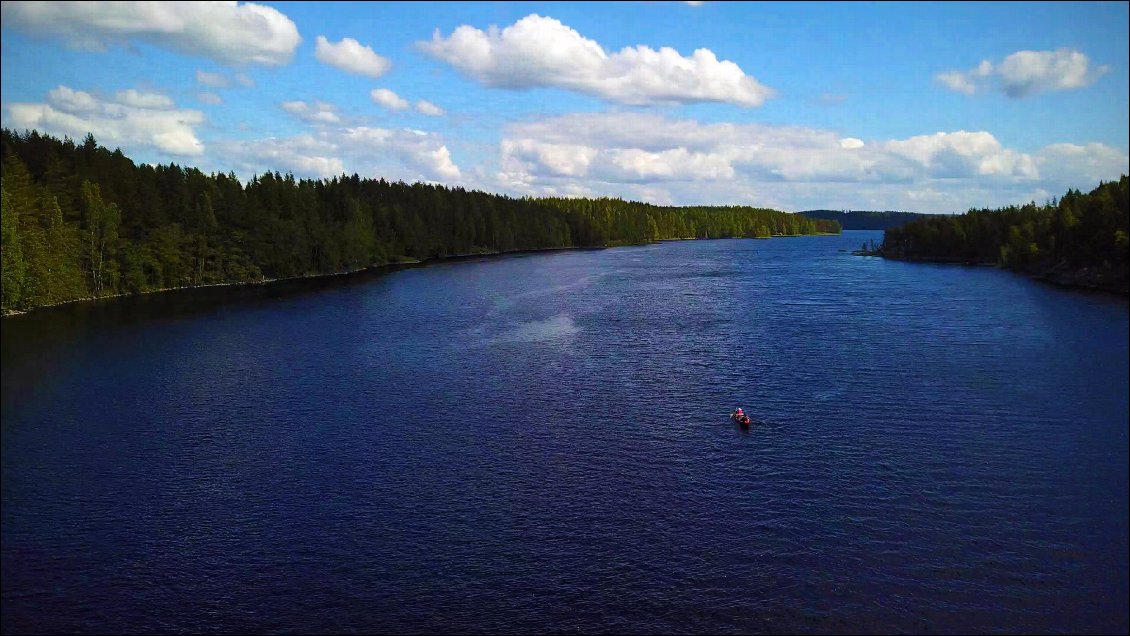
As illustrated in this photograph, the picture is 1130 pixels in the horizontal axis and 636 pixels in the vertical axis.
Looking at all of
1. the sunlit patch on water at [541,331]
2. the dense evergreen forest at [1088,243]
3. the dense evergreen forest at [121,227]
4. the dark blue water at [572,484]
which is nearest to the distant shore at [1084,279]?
the dense evergreen forest at [1088,243]

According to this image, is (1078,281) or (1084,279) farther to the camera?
(1078,281)

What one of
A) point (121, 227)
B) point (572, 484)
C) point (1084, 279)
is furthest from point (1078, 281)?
point (121, 227)

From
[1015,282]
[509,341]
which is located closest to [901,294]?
[1015,282]

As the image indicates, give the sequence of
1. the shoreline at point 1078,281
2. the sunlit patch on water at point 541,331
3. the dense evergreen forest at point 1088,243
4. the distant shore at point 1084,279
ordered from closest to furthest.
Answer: the sunlit patch on water at point 541,331
the shoreline at point 1078,281
the distant shore at point 1084,279
the dense evergreen forest at point 1088,243

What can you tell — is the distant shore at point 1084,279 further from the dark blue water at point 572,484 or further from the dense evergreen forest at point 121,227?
the dense evergreen forest at point 121,227

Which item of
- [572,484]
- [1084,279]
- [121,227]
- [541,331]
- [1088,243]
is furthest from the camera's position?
[1088,243]

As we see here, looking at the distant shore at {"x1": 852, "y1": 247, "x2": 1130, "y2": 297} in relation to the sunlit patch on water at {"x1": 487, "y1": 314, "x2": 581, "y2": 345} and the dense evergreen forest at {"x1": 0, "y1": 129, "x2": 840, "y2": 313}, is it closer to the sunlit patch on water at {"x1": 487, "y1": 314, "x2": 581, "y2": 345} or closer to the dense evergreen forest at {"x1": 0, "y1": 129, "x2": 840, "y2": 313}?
the sunlit patch on water at {"x1": 487, "y1": 314, "x2": 581, "y2": 345}

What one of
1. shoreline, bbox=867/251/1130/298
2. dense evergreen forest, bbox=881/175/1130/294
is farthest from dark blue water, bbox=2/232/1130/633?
dense evergreen forest, bbox=881/175/1130/294

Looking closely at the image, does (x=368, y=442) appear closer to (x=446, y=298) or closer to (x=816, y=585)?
(x=816, y=585)

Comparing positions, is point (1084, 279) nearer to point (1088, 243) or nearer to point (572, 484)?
point (1088, 243)
